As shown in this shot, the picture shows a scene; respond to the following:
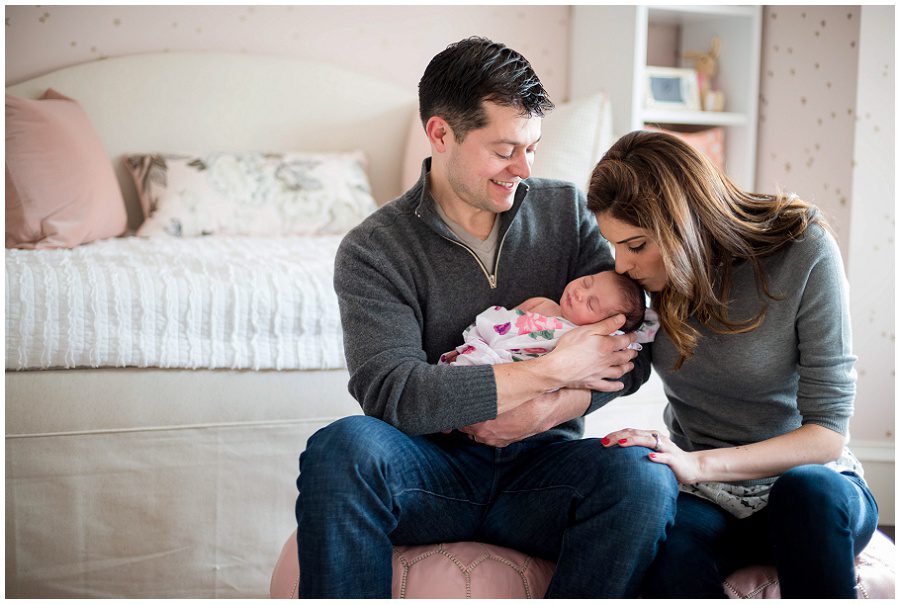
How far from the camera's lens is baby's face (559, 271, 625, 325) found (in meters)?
1.42

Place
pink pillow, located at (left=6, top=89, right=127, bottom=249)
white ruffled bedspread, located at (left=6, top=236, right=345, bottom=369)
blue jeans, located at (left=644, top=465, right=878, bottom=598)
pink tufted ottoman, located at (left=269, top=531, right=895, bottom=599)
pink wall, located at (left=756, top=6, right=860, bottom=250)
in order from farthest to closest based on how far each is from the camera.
Result: pink wall, located at (left=756, top=6, right=860, bottom=250) → pink pillow, located at (left=6, top=89, right=127, bottom=249) → white ruffled bedspread, located at (left=6, top=236, right=345, bottom=369) → pink tufted ottoman, located at (left=269, top=531, right=895, bottom=599) → blue jeans, located at (left=644, top=465, right=878, bottom=598)

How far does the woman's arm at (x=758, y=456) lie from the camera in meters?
1.28

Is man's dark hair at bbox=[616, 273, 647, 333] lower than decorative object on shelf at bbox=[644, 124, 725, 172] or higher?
lower

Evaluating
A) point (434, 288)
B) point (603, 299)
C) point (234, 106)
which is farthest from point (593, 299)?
point (234, 106)

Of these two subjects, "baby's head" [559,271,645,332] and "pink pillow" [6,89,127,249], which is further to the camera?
"pink pillow" [6,89,127,249]

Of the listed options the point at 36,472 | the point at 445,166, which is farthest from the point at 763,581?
the point at 36,472

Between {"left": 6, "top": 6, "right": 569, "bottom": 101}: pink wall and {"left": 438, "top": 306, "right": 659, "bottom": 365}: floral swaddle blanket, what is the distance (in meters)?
1.82

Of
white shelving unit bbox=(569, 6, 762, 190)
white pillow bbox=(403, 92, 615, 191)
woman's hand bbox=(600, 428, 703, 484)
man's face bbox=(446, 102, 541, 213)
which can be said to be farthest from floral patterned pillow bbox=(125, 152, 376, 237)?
woman's hand bbox=(600, 428, 703, 484)

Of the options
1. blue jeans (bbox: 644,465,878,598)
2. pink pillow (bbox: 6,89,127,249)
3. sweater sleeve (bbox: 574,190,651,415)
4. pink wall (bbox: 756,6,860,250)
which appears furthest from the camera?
pink wall (bbox: 756,6,860,250)

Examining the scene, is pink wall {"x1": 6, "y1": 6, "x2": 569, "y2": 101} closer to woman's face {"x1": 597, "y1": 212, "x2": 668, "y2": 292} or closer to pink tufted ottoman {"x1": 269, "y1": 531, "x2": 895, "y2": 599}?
woman's face {"x1": 597, "y1": 212, "x2": 668, "y2": 292}

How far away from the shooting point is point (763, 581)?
126 cm

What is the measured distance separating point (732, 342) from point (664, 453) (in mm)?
228

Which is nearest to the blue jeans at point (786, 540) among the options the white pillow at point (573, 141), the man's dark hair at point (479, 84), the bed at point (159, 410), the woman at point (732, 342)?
the woman at point (732, 342)

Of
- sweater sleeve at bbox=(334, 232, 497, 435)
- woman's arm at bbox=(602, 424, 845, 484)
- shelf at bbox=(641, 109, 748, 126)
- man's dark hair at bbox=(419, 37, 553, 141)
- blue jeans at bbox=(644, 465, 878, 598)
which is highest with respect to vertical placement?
man's dark hair at bbox=(419, 37, 553, 141)
